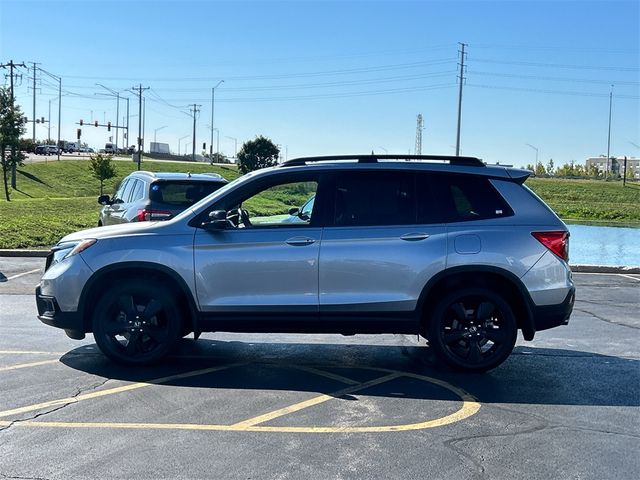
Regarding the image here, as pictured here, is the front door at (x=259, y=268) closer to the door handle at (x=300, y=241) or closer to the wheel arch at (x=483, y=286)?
the door handle at (x=300, y=241)

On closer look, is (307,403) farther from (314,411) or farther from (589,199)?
(589,199)

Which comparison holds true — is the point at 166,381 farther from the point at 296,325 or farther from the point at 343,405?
the point at 343,405

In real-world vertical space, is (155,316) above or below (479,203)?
below

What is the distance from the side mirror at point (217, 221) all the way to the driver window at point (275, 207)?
19 centimetres

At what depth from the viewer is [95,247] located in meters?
6.23

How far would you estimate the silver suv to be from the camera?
609 centimetres

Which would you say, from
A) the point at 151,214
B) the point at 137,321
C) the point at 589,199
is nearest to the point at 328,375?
the point at 137,321

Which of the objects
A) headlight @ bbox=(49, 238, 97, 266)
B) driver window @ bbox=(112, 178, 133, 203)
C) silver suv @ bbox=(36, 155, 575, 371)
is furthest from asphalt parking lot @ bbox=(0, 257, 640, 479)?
driver window @ bbox=(112, 178, 133, 203)

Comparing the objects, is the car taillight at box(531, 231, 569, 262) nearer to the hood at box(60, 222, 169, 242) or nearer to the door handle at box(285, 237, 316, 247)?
the door handle at box(285, 237, 316, 247)

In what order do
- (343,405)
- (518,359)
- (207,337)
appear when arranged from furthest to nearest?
1. (207,337)
2. (518,359)
3. (343,405)

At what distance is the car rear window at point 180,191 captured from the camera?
35.4ft

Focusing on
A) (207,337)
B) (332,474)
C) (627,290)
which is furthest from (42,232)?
(332,474)

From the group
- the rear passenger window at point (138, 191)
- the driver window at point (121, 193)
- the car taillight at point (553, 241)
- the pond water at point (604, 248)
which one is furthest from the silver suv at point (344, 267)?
the pond water at point (604, 248)

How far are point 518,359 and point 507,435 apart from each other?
2.37 meters
